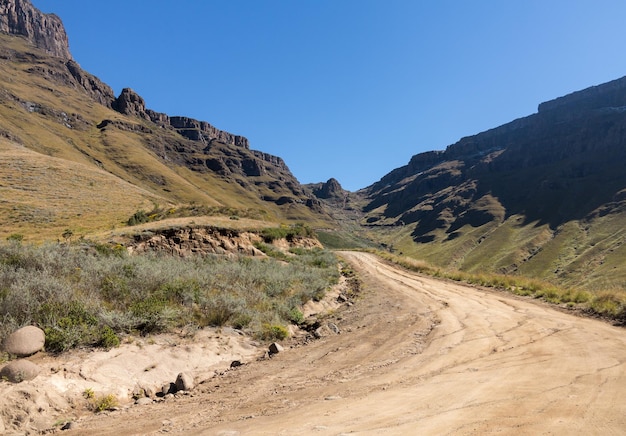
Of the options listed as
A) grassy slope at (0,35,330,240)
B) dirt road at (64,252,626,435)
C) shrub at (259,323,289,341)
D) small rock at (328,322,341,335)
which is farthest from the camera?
grassy slope at (0,35,330,240)

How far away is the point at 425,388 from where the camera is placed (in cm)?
558

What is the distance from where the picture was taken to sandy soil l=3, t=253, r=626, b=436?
4.23m

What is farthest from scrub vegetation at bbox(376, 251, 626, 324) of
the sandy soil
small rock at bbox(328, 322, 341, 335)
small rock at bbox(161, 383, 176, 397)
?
small rock at bbox(161, 383, 176, 397)

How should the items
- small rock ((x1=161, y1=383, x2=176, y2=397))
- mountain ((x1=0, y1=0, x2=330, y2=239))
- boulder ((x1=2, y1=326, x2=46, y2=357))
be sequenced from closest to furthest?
boulder ((x1=2, y1=326, x2=46, y2=357)) → small rock ((x1=161, y1=383, x2=176, y2=397)) → mountain ((x1=0, y1=0, x2=330, y2=239))

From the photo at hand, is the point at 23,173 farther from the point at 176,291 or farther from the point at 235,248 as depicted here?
the point at 176,291

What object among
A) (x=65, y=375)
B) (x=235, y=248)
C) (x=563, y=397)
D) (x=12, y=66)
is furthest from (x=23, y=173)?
(x=12, y=66)

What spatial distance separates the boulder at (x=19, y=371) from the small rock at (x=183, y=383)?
226cm

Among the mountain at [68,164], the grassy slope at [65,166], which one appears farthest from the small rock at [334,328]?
Answer: the mountain at [68,164]

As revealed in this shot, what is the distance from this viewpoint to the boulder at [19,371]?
5512 mm

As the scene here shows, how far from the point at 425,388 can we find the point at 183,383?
4431 millimetres

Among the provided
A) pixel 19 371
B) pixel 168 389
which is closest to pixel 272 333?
pixel 168 389

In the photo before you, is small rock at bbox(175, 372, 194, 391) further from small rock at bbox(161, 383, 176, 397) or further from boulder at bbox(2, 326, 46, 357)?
boulder at bbox(2, 326, 46, 357)

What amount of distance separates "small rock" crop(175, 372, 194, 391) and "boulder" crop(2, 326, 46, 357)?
2.71 m

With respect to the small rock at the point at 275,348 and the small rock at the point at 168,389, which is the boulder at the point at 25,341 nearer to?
the small rock at the point at 168,389
